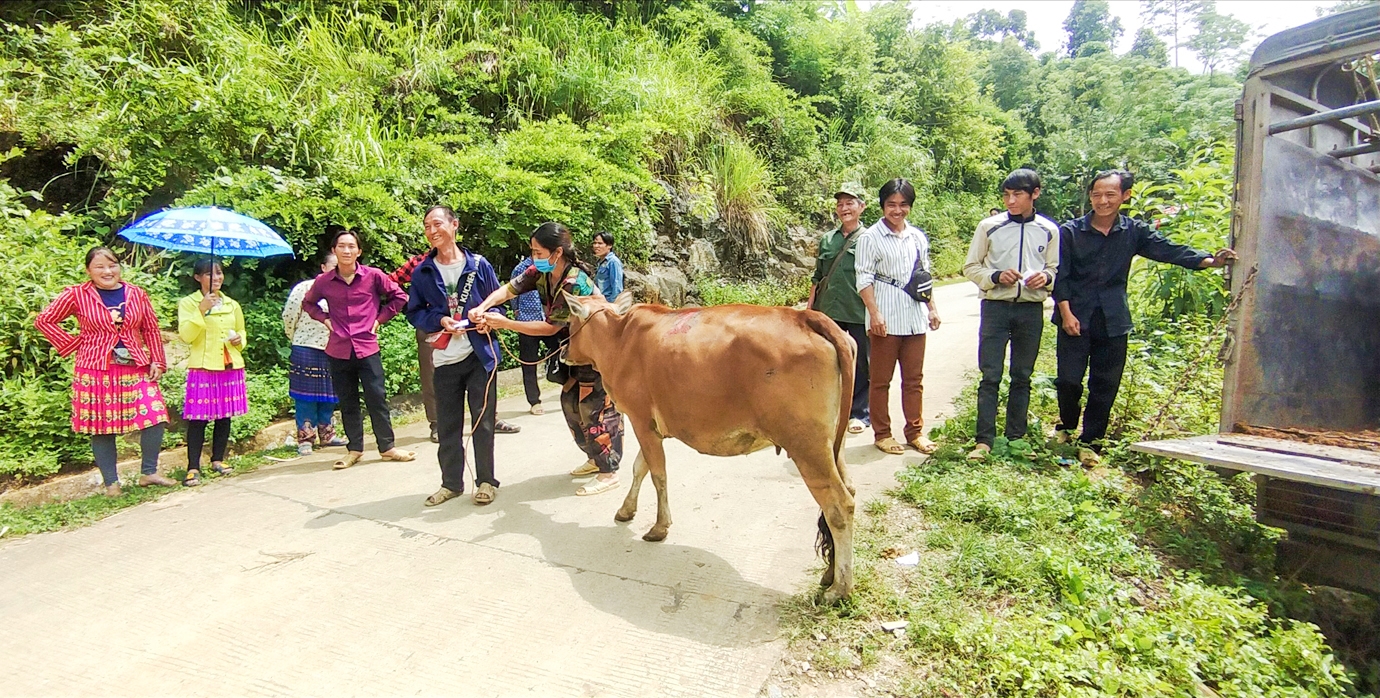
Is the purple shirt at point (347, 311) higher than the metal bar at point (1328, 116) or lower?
lower

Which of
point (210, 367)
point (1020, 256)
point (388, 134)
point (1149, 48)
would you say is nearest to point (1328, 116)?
point (1020, 256)

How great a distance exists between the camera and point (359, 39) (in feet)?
31.2

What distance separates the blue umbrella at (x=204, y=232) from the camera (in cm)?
518

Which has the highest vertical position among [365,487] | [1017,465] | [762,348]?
[762,348]

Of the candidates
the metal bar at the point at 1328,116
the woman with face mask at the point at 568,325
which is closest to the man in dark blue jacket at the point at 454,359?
the woman with face mask at the point at 568,325

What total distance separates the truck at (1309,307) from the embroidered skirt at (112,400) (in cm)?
653

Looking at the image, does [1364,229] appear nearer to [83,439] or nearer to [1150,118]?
[83,439]

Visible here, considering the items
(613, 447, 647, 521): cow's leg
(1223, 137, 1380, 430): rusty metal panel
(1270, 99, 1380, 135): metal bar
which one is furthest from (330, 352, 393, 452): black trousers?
(1270, 99, 1380, 135): metal bar

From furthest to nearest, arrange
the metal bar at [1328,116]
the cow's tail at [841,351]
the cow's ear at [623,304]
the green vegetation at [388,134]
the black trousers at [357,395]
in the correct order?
the green vegetation at [388,134]
the black trousers at [357,395]
the cow's ear at [623,304]
the metal bar at [1328,116]
the cow's tail at [841,351]

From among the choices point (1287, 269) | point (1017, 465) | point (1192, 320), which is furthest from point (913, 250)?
point (1192, 320)

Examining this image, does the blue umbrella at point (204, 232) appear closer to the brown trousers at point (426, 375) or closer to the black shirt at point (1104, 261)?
the brown trousers at point (426, 375)

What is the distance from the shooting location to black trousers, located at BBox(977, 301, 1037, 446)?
4629 mm

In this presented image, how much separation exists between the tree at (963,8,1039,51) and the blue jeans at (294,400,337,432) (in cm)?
4808

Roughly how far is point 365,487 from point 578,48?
885 centimetres
